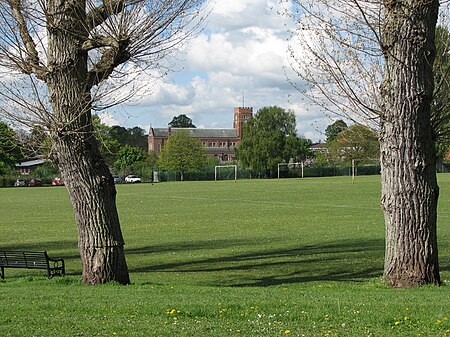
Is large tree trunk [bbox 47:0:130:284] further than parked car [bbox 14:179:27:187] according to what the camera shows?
No

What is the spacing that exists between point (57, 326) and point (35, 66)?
637cm

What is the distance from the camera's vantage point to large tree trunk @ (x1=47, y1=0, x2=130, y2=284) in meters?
12.5

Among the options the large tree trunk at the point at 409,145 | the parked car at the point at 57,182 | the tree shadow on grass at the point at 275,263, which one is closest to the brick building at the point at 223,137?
the parked car at the point at 57,182

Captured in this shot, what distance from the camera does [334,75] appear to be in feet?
40.3

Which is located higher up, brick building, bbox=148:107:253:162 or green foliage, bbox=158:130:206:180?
brick building, bbox=148:107:253:162

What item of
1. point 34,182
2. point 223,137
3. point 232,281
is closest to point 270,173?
point 34,182

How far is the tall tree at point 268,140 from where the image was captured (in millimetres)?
120188

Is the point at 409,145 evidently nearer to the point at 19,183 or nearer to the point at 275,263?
the point at 275,263

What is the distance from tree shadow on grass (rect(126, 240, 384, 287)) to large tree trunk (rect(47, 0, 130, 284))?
346 centimetres

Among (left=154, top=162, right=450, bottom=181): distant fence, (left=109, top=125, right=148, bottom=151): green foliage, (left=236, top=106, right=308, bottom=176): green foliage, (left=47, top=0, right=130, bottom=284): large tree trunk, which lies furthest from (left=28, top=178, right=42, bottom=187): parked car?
(left=47, top=0, right=130, bottom=284): large tree trunk

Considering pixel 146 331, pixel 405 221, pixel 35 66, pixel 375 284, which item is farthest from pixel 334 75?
pixel 146 331

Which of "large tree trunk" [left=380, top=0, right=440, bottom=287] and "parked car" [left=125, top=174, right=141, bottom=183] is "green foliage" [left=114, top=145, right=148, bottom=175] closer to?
"parked car" [left=125, top=174, right=141, bottom=183]

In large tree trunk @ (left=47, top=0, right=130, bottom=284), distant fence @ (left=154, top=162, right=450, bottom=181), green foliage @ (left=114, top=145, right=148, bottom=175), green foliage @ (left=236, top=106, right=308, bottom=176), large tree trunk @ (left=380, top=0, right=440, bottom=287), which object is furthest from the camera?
green foliage @ (left=114, top=145, right=148, bottom=175)

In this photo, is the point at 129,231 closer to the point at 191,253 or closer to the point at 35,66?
the point at 191,253
